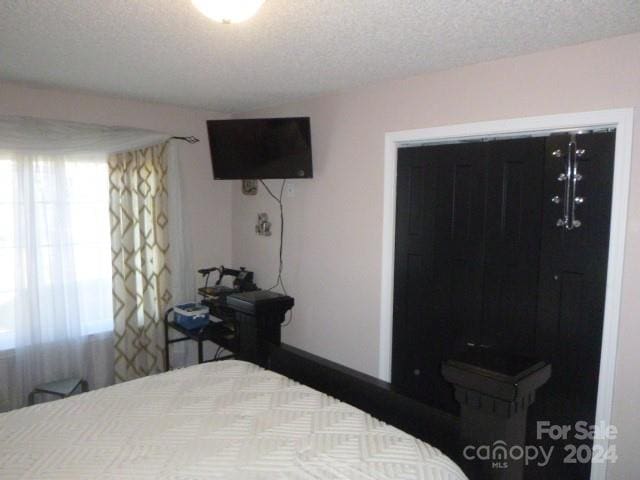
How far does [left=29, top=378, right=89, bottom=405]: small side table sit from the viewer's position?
3000 mm

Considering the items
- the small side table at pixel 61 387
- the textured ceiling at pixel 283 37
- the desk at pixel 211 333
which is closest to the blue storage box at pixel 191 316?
the desk at pixel 211 333

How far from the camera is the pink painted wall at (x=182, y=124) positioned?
10.1 feet

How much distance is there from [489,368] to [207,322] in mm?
2666

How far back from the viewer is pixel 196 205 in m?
3.95

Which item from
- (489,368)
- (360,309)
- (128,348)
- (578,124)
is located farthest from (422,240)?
(128,348)

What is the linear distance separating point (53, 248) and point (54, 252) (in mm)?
29

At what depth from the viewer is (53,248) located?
10.4 ft

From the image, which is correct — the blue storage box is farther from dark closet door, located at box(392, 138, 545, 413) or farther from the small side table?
dark closet door, located at box(392, 138, 545, 413)

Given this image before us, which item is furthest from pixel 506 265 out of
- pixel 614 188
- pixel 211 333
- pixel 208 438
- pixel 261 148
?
pixel 211 333

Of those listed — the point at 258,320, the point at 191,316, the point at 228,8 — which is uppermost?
the point at 228,8

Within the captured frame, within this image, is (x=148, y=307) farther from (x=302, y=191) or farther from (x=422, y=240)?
(x=422, y=240)

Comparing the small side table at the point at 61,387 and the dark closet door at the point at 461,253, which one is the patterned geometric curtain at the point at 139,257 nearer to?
the small side table at the point at 61,387

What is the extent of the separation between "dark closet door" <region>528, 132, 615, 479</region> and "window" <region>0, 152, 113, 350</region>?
119 inches

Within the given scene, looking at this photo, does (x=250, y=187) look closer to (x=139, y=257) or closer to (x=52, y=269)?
(x=139, y=257)
